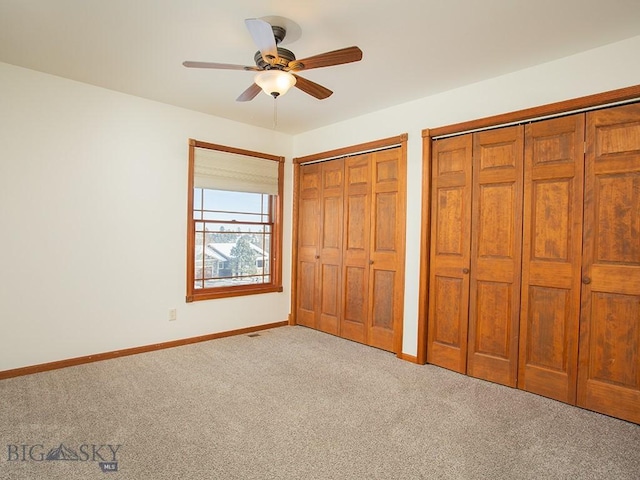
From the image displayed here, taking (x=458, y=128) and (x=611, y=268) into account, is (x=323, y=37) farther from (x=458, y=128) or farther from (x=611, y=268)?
(x=611, y=268)

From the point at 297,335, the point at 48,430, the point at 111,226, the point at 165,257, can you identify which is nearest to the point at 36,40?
the point at 111,226

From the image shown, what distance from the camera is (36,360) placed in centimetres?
319

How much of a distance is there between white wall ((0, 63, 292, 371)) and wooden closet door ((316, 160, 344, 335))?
133 cm

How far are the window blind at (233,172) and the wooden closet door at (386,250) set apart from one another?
4.63ft

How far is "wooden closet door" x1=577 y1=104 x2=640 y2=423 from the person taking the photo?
2.47 metres

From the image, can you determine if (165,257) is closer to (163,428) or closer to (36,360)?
(36,360)

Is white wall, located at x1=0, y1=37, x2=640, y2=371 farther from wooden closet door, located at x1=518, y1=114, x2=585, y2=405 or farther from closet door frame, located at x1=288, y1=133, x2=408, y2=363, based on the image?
wooden closet door, located at x1=518, y1=114, x2=585, y2=405

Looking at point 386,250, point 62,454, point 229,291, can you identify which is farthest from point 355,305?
point 62,454

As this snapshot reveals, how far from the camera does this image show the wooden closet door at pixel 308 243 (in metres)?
4.73

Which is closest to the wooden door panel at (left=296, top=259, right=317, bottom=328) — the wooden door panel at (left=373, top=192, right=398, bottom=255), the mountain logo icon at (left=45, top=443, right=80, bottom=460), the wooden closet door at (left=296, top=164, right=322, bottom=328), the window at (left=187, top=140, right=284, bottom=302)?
the wooden closet door at (left=296, top=164, right=322, bottom=328)

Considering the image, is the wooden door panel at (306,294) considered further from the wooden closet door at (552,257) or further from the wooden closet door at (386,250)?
the wooden closet door at (552,257)

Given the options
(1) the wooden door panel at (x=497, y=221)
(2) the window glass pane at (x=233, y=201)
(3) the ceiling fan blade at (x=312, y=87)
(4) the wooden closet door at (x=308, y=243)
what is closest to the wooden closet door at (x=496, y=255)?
(1) the wooden door panel at (x=497, y=221)

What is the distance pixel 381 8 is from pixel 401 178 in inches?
→ 70.1

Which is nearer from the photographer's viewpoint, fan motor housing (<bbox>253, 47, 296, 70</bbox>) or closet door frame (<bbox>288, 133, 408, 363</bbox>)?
fan motor housing (<bbox>253, 47, 296, 70</bbox>)
